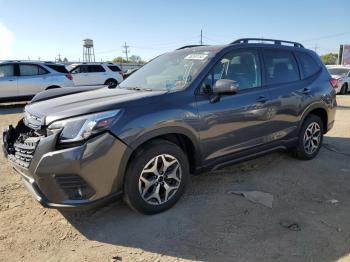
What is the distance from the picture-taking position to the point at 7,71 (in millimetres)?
13055

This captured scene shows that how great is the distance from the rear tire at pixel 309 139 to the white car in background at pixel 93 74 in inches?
513

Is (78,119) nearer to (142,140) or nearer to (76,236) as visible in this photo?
(142,140)

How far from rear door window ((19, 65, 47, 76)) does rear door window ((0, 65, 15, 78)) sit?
0.30 metres

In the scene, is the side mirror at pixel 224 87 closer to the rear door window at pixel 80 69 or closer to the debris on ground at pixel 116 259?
the debris on ground at pixel 116 259

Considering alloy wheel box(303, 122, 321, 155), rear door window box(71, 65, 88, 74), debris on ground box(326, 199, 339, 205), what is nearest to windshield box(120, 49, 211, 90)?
debris on ground box(326, 199, 339, 205)

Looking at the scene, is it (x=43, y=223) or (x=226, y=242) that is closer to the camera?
(x=226, y=242)

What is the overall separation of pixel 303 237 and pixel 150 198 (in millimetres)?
1521

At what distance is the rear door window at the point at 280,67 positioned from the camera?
4.83m

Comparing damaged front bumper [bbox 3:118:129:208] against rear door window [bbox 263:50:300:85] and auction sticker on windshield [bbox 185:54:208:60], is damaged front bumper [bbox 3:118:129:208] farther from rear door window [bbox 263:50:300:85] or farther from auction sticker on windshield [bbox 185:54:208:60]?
rear door window [bbox 263:50:300:85]

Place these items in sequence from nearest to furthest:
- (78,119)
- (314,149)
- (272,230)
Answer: (78,119) < (272,230) < (314,149)

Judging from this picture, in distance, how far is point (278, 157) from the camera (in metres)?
5.79

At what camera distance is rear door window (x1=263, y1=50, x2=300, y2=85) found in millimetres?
4828

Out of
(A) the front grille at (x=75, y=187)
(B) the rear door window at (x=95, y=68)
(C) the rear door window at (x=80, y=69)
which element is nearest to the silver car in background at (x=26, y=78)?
(C) the rear door window at (x=80, y=69)

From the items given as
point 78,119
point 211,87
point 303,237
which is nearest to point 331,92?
point 211,87
